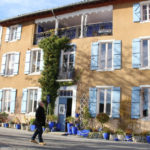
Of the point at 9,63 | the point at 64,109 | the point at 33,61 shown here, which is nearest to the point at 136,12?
the point at 64,109

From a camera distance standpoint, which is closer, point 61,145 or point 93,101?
point 61,145

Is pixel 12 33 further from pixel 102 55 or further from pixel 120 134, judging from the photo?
pixel 120 134

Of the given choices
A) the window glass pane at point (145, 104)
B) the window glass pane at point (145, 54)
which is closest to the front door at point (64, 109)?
the window glass pane at point (145, 104)

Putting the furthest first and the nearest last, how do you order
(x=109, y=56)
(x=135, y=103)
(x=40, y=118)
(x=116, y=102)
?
(x=109, y=56), (x=116, y=102), (x=135, y=103), (x=40, y=118)

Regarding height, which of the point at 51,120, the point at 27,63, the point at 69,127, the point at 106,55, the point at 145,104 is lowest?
the point at 69,127

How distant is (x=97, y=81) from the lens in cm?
1387

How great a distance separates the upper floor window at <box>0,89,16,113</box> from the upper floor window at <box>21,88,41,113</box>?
39.8 inches

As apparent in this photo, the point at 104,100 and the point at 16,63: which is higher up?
the point at 16,63

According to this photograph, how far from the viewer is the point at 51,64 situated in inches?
605

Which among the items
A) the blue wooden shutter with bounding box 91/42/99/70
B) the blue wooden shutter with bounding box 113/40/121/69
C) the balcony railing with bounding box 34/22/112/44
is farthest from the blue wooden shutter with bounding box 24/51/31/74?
the blue wooden shutter with bounding box 113/40/121/69

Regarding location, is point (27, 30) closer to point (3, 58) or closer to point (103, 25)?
point (3, 58)

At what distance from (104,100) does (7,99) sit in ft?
25.2

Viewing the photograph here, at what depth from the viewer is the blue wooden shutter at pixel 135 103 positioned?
12344 millimetres

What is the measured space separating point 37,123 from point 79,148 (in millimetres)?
1702
